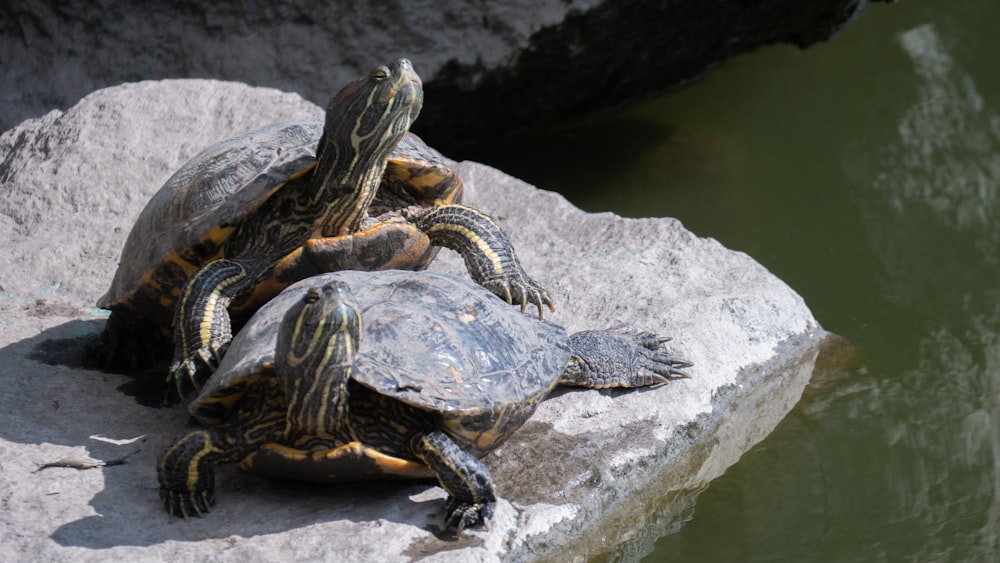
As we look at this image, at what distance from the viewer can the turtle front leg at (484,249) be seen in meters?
4.41

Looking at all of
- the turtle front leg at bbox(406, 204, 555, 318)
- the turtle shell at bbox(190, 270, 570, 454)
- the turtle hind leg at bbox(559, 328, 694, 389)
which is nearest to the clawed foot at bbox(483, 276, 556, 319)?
the turtle front leg at bbox(406, 204, 555, 318)

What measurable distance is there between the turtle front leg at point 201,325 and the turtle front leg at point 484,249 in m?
0.87

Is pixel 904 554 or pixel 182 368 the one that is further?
pixel 182 368

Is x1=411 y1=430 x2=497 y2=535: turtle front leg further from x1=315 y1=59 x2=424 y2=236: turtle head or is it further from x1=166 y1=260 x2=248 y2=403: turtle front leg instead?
x1=315 y1=59 x2=424 y2=236: turtle head

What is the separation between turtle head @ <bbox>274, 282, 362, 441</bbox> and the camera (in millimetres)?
3152

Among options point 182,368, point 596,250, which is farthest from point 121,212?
point 596,250

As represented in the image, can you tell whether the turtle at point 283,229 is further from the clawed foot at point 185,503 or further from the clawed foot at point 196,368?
the clawed foot at point 185,503

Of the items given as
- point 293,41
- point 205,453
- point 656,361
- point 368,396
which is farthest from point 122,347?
point 293,41

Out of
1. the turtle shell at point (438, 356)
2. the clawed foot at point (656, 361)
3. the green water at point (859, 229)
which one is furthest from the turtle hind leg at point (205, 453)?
the clawed foot at point (656, 361)

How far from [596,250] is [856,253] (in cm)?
175

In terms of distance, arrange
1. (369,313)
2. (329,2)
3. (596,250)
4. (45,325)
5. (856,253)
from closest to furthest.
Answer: (369,313)
(45,325)
(596,250)
(856,253)
(329,2)

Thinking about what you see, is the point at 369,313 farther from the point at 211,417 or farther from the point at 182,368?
the point at 182,368

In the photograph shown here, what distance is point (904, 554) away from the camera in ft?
11.8

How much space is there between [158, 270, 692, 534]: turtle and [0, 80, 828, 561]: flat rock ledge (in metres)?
0.14
